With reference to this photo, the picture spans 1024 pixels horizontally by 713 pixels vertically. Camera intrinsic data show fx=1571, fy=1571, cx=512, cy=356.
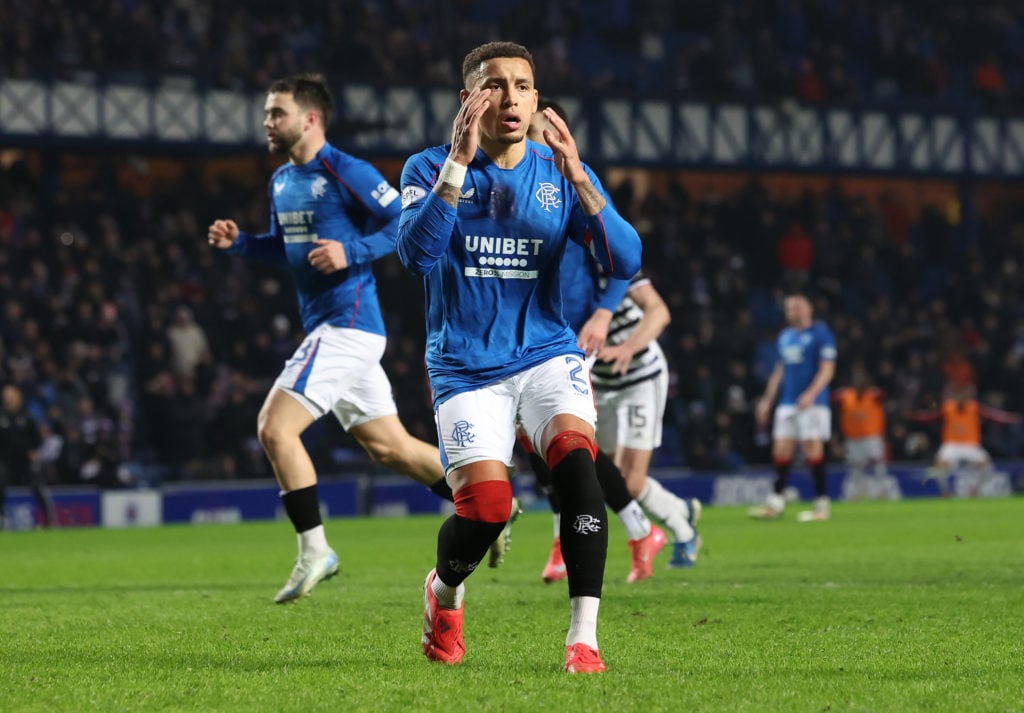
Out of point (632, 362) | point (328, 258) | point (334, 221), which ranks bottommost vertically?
point (632, 362)

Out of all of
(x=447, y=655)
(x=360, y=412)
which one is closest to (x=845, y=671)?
(x=447, y=655)

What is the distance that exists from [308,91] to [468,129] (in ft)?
11.8

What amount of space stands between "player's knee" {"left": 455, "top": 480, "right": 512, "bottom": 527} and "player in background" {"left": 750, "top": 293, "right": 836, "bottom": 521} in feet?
38.4

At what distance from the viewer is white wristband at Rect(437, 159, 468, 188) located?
16.9ft

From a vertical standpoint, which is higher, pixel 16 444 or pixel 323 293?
pixel 323 293

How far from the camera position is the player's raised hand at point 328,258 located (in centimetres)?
781

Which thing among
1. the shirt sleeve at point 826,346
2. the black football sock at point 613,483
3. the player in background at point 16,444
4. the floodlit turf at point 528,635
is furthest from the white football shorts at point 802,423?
the black football sock at point 613,483

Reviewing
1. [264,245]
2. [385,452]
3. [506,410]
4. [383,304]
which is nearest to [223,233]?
[264,245]

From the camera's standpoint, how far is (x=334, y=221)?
8.40 m

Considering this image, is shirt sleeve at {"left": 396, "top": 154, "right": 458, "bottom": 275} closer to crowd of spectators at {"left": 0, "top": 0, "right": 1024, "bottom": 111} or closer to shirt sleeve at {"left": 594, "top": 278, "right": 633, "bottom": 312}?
shirt sleeve at {"left": 594, "top": 278, "right": 633, "bottom": 312}

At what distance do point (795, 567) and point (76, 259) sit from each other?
1479 centimetres

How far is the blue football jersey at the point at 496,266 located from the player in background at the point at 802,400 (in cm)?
1154

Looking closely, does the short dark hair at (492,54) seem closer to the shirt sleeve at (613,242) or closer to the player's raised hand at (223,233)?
the shirt sleeve at (613,242)

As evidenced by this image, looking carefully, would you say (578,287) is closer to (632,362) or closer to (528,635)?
(632,362)
